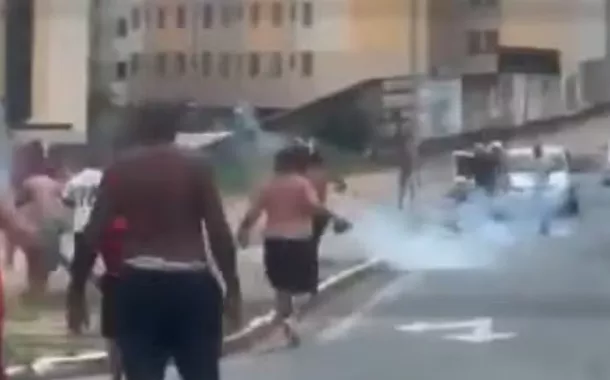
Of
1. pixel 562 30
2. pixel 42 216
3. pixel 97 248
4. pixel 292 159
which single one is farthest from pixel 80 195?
pixel 562 30

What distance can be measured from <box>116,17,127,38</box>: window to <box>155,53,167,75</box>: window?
103 millimetres

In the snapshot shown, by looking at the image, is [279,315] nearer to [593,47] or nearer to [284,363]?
[284,363]

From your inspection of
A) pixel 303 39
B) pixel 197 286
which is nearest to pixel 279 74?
pixel 303 39

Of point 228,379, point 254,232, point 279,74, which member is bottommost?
point 228,379

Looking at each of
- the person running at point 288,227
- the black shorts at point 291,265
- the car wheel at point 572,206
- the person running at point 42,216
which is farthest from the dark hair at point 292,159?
the car wheel at point 572,206

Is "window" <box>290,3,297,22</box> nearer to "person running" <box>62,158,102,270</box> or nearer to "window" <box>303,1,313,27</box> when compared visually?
"window" <box>303,1,313,27</box>

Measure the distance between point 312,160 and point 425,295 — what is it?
1.44 ft

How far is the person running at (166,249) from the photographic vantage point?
18.8 ft

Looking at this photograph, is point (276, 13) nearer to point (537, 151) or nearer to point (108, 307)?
point (537, 151)

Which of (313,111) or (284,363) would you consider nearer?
(313,111)

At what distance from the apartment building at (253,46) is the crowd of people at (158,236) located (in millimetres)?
147

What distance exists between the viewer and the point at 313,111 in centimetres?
597

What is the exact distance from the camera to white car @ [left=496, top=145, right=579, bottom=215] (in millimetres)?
5961

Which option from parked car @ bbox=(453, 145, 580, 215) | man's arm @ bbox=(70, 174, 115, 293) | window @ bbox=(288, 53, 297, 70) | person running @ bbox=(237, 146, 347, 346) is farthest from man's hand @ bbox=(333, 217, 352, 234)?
man's arm @ bbox=(70, 174, 115, 293)
